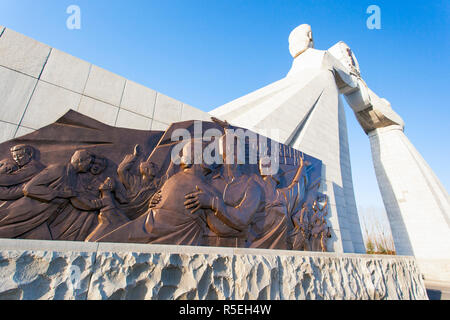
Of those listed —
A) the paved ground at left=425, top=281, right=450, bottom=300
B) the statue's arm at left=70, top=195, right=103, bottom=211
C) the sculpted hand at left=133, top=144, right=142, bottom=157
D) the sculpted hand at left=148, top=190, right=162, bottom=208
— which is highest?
the sculpted hand at left=133, top=144, right=142, bottom=157

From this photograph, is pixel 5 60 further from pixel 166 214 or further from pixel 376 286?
pixel 376 286

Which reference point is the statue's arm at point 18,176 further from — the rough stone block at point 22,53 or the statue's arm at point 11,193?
the rough stone block at point 22,53

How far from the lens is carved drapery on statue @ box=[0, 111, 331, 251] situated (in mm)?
1962

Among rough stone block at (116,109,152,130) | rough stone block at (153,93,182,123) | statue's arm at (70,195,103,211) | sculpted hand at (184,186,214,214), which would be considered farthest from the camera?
rough stone block at (153,93,182,123)

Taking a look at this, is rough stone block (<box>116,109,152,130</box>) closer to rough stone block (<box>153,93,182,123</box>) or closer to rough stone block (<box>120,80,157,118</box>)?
rough stone block (<box>120,80,157,118</box>)

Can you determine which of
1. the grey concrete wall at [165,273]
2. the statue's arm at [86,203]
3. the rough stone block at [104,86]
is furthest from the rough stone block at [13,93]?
the grey concrete wall at [165,273]

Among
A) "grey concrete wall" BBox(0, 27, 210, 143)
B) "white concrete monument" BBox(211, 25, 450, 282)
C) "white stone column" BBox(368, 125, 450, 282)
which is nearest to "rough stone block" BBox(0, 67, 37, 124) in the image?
"grey concrete wall" BBox(0, 27, 210, 143)

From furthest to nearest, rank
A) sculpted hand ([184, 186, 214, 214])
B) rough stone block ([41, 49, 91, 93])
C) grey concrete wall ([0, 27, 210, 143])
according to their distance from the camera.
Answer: rough stone block ([41, 49, 91, 93]) < sculpted hand ([184, 186, 214, 214]) < grey concrete wall ([0, 27, 210, 143])

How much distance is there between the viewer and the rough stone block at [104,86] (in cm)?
289

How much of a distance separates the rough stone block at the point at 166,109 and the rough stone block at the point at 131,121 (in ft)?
0.54

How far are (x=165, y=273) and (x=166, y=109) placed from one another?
7.88ft

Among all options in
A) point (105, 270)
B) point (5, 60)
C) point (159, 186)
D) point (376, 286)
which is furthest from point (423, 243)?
point (5, 60)

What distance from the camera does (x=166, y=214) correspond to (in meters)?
2.39

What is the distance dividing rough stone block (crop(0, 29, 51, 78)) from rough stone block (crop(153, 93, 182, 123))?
142cm
